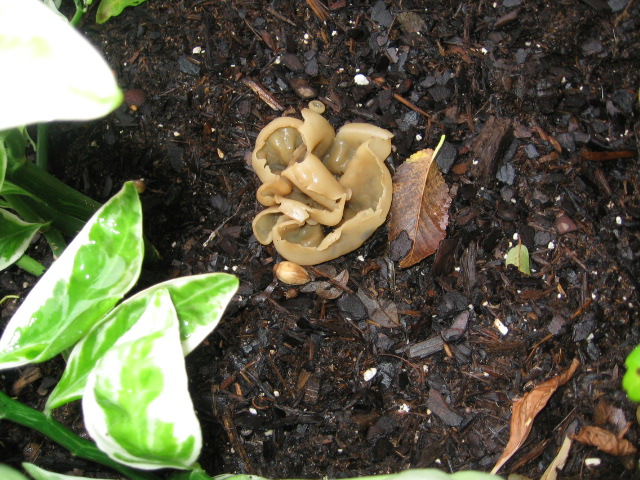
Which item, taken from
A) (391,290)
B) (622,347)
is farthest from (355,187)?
(622,347)

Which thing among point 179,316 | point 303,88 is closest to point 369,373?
point 179,316

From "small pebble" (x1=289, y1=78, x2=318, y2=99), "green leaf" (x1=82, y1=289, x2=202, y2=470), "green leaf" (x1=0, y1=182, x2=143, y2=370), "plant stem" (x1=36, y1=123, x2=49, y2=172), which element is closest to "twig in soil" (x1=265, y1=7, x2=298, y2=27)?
"small pebble" (x1=289, y1=78, x2=318, y2=99)

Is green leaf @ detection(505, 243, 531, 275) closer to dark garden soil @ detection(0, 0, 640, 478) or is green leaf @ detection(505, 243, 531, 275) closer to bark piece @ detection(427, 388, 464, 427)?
dark garden soil @ detection(0, 0, 640, 478)

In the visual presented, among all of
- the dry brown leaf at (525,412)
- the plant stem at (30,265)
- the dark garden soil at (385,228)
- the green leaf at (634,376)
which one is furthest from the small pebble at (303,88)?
the green leaf at (634,376)

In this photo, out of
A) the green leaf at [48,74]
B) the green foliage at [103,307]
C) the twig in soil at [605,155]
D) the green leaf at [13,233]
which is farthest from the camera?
the twig in soil at [605,155]

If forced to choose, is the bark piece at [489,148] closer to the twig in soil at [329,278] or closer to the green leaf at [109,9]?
the twig in soil at [329,278]

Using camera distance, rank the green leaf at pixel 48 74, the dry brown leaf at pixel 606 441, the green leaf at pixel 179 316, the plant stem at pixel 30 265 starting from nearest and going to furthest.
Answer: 1. the green leaf at pixel 48 74
2. the green leaf at pixel 179 316
3. the dry brown leaf at pixel 606 441
4. the plant stem at pixel 30 265
